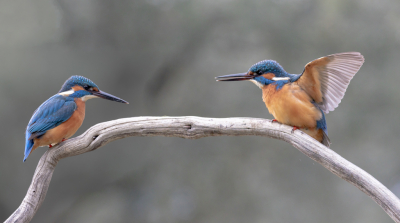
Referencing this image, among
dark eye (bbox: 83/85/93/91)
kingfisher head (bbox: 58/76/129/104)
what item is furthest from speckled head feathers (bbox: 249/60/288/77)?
dark eye (bbox: 83/85/93/91)

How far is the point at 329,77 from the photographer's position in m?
1.58

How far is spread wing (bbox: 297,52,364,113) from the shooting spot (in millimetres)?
1469

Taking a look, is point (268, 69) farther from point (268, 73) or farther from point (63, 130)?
point (63, 130)

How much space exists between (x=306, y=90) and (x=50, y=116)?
1.41 metres

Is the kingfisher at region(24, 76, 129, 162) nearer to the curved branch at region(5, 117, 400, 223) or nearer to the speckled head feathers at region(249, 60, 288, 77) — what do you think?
the curved branch at region(5, 117, 400, 223)

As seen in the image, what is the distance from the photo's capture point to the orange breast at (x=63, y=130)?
5.43ft

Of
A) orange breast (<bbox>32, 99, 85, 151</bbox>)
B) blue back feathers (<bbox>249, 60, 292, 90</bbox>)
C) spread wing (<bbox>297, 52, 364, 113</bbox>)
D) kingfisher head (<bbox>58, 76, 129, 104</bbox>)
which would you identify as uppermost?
blue back feathers (<bbox>249, 60, 292, 90</bbox>)

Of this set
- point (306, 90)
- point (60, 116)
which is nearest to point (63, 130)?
point (60, 116)

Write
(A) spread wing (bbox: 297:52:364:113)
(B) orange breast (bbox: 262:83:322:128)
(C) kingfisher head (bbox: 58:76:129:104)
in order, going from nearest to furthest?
(A) spread wing (bbox: 297:52:364:113) < (B) orange breast (bbox: 262:83:322:128) < (C) kingfisher head (bbox: 58:76:129:104)

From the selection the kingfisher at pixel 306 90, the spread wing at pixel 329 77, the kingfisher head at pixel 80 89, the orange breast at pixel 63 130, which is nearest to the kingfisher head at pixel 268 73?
the kingfisher at pixel 306 90

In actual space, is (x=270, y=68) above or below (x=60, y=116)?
above

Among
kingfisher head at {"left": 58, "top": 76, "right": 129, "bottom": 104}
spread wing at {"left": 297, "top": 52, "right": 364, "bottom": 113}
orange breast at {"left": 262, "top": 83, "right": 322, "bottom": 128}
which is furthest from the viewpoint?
kingfisher head at {"left": 58, "top": 76, "right": 129, "bottom": 104}

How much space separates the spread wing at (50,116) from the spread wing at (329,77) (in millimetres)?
1286

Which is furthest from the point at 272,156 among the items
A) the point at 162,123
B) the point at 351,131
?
the point at 162,123
